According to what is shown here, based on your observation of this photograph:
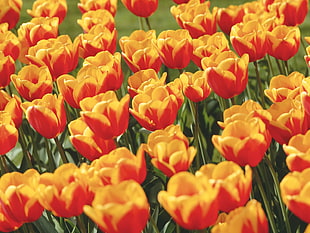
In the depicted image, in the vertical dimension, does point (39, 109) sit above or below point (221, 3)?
above

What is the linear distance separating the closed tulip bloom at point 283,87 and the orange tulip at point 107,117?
1.33 feet

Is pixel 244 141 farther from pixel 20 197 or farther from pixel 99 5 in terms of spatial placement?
pixel 99 5

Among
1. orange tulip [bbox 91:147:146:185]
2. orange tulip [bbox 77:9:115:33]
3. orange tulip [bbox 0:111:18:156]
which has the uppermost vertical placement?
orange tulip [bbox 91:147:146:185]

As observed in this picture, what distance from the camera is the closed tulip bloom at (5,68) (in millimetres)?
2113

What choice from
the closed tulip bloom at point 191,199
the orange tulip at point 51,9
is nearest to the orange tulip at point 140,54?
the orange tulip at point 51,9

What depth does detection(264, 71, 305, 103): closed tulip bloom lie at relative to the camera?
5.64 ft

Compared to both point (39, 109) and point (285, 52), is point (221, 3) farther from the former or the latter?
point (39, 109)

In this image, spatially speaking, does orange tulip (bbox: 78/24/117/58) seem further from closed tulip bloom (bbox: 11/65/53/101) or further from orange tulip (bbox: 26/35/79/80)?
closed tulip bloom (bbox: 11/65/53/101)

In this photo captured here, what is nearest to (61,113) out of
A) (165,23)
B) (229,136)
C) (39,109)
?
(39,109)

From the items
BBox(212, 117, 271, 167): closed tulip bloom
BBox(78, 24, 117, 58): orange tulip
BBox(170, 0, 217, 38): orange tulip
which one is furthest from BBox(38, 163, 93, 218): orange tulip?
BBox(170, 0, 217, 38): orange tulip

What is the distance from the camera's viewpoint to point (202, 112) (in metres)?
2.44

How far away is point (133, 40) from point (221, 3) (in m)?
2.53

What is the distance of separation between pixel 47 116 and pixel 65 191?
44 cm

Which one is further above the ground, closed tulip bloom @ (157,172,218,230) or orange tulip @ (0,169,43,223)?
closed tulip bloom @ (157,172,218,230)
